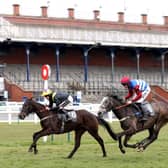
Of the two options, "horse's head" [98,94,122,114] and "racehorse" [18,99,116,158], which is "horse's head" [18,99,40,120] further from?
"horse's head" [98,94,122,114]

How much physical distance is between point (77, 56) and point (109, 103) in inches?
1757

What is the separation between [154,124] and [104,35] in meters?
41.5

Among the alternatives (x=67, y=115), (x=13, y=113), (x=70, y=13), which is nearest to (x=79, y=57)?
(x=70, y=13)

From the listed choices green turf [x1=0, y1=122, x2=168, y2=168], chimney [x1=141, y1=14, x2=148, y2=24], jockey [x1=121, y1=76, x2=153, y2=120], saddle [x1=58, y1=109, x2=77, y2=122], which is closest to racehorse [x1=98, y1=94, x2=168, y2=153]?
jockey [x1=121, y1=76, x2=153, y2=120]

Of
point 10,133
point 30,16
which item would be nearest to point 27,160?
point 10,133

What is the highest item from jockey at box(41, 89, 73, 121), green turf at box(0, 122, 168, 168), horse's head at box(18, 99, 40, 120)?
jockey at box(41, 89, 73, 121)

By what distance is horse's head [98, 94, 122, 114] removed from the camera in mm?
16766

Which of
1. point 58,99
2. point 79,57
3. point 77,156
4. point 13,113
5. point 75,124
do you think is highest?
point 79,57

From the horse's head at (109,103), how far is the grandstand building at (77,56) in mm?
35060

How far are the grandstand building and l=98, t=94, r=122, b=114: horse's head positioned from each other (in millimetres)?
35060

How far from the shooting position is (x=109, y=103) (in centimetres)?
1680

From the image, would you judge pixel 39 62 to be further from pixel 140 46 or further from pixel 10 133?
pixel 10 133

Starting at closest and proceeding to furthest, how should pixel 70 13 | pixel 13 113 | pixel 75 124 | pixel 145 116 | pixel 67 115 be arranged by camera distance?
pixel 145 116, pixel 75 124, pixel 67 115, pixel 13 113, pixel 70 13

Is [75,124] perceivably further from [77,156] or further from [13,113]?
[13,113]
